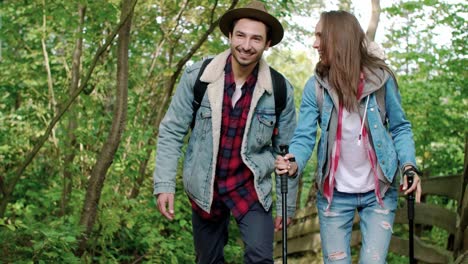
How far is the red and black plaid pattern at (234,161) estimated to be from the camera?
456 centimetres

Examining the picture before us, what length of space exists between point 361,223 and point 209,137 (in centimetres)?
109

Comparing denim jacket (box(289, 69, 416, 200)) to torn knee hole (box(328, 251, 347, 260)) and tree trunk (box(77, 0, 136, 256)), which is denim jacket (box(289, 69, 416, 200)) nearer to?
torn knee hole (box(328, 251, 347, 260))

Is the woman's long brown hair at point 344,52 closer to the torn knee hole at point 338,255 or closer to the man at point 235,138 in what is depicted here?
the man at point 235,138

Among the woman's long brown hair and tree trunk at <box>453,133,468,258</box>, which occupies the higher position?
the woman's long brown hair

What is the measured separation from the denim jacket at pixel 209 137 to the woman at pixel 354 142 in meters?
0.41

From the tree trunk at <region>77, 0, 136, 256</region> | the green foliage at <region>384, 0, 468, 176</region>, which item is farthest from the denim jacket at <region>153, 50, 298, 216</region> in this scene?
the green foliage at <region>384, 0, 468, 176</region>

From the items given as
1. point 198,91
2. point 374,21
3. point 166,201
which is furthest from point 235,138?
point 374,21

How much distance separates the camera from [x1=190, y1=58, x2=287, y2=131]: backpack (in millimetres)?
4586

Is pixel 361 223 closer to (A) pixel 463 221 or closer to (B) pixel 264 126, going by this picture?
(B) pixel 264 126

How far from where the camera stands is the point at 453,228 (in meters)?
6.43

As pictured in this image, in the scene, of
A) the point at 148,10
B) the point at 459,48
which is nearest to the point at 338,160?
the point at 459,48

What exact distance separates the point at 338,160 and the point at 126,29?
333cm

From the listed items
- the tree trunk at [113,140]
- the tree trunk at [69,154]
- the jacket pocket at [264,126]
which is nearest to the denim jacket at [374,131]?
the jacket pocket at [264,126]

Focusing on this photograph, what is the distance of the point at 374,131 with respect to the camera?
161 inches
